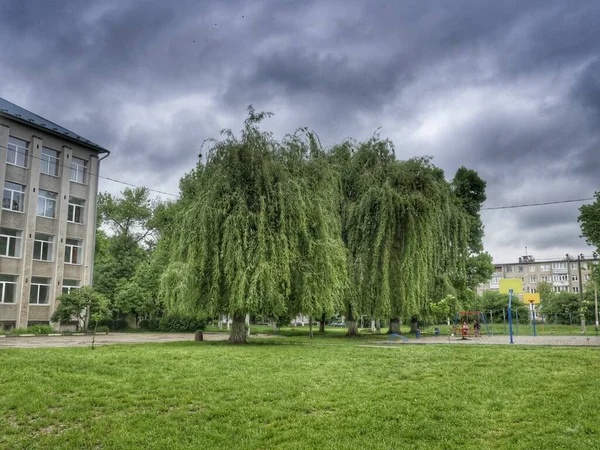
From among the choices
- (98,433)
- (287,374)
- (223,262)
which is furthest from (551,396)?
(223,262)

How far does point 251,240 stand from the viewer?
2245 cm

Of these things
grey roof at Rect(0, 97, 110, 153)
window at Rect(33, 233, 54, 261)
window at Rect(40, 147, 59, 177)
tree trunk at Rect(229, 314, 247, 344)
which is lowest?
tree trunk at Rect(229, 314, 247, 344)

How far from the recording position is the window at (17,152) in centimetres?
3806

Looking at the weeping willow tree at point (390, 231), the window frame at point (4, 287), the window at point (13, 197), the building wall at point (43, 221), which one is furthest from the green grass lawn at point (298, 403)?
the window at point (13, 197)

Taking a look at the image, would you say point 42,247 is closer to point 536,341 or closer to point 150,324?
point 150,324

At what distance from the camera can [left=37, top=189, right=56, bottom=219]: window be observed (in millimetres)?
40344

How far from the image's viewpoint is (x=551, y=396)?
10.6 m

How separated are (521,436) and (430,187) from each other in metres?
24.0

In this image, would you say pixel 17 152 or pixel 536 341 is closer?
pixel 536 341

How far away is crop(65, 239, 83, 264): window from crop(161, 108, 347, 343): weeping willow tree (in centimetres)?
2204

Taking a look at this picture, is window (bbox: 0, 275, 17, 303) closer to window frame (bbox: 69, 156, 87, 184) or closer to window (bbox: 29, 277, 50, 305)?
window (bbox: 29, 277, 50, 305)

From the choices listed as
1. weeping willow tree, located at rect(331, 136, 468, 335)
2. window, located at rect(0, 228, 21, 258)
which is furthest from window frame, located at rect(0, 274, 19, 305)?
weeping willow tree, located at rect(331, 136, 468, 335)

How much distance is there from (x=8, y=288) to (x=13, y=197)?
6653 mm

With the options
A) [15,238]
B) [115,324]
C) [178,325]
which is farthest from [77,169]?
[115,324]
